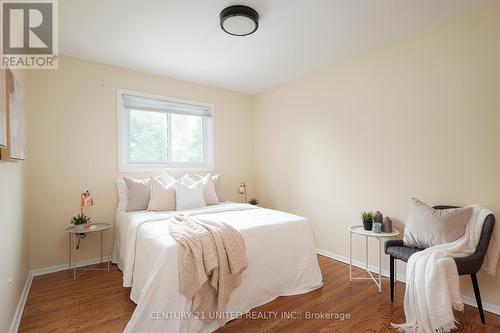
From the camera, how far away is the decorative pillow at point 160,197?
3138 millimetres

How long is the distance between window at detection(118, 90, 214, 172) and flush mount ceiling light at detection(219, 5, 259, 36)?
5.85 feet

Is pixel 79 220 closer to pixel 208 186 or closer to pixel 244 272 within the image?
pixel 208 186

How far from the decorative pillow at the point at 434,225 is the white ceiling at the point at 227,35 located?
67.5 inches

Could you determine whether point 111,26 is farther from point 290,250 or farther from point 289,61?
point 290,250

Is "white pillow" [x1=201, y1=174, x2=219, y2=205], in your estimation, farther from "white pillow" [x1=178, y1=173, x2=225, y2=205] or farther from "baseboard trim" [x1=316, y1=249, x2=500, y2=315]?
"baseboard trim" [x1=316, y1=249, x2=500, y2=315]

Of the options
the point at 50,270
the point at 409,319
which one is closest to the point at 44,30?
the point at 50,270

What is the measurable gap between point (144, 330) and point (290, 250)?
4.42 ft

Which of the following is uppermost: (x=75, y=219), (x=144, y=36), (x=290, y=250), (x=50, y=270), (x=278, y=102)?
(x=144, y=36)

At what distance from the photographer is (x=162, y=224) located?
95.2 inches

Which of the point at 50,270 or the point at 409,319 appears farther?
the point at 50,270

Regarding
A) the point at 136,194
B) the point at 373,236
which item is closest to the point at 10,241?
the point at 136,194

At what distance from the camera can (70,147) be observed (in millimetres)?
3049

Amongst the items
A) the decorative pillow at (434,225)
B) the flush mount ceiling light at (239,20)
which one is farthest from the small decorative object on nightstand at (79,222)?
the decorative pillow at (434,225)

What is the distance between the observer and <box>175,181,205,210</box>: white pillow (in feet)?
10.6
